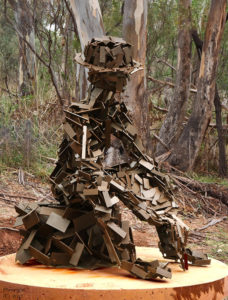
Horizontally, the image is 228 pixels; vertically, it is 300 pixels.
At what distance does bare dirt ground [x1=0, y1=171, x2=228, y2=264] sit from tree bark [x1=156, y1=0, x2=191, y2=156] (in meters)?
2.47

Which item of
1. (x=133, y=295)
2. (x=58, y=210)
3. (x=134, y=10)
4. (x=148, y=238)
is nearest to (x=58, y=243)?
(x=58, y=210)

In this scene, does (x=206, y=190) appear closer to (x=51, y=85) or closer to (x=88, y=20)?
(x=88, y=20)

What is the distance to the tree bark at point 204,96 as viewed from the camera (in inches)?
321

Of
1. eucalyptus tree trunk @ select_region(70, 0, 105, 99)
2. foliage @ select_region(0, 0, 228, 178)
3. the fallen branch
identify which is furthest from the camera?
the fallen branch

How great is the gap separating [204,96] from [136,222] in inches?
144

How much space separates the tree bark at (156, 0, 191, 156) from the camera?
877 cm

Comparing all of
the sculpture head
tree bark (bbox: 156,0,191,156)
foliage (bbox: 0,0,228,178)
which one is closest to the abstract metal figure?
the sculpture head

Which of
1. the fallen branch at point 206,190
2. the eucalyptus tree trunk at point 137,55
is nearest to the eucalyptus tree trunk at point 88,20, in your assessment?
the eucalyptus tree trunk at point 137,55

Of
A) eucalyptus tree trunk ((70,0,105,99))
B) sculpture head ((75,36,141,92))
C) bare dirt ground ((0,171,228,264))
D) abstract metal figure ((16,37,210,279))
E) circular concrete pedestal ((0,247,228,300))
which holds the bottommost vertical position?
bare dirt ground ((0,171,228,264))

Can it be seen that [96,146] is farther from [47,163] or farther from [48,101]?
[48,101]

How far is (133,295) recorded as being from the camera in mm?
2174

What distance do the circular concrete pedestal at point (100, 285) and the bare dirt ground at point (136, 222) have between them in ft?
5.14

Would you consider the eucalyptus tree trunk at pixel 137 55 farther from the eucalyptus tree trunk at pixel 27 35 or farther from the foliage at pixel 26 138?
the eucalyptus tree trunk at pixel 27 35

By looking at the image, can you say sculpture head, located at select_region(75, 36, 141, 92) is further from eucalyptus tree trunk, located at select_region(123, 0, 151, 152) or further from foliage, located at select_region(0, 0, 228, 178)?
foliage, located at select_region(0, 0, 228, 178)
